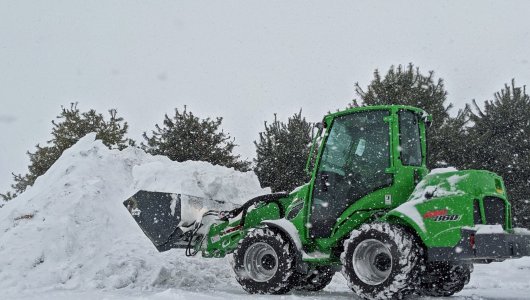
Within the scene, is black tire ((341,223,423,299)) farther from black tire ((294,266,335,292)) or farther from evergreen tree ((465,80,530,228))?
evergreen tree ((465,80,530,228))

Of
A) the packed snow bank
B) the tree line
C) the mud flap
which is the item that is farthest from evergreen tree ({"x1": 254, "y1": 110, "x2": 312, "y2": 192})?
the mud flap

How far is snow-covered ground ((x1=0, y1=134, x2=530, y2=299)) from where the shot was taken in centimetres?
780

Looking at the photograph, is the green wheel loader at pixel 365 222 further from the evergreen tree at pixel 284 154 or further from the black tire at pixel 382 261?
the evergreen tree at pixel 284 154

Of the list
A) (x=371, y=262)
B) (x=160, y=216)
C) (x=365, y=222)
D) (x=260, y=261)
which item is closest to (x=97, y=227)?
(x=160, y=216)

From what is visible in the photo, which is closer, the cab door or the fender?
the cab door

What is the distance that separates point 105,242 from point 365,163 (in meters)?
4.43

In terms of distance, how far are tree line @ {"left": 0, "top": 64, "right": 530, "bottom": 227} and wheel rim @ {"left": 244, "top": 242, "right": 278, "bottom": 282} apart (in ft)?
42.1

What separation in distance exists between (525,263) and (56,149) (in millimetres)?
17388

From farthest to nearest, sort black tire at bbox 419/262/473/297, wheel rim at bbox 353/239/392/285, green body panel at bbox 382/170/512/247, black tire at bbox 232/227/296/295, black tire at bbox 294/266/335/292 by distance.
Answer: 1. black tire at bbox 294/266/335/292
2. black tire at bbox 419/262/473/297
3. black tire at bbox 232/227/296/295
4. wheel rim at bbox 353/239/392/285
5. green body panel at bbox 382/170/512/247

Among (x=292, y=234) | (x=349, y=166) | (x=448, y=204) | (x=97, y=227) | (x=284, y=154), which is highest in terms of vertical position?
(x=284, y=154)

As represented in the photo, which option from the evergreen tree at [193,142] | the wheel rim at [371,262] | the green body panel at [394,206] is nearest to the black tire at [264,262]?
the green body panel at [394,206]

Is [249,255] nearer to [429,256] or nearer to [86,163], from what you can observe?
[429,256]

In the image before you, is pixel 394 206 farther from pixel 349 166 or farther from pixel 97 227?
pixel 97 227

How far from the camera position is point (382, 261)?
22.1 feet
